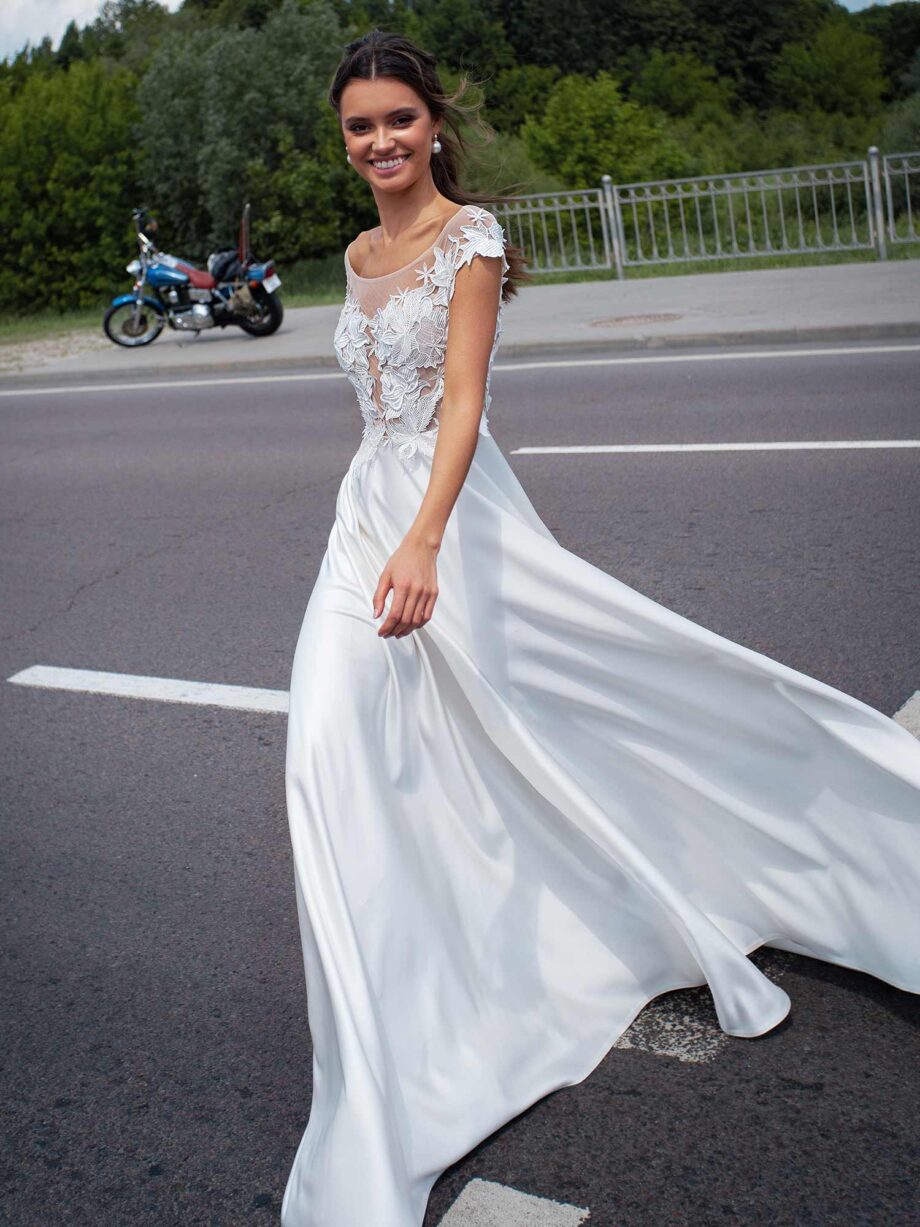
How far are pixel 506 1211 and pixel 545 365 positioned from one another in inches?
394

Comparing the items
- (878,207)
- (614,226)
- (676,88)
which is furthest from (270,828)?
(676,88)

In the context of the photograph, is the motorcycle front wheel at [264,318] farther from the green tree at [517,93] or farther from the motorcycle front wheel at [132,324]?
the green tree at [517,93]

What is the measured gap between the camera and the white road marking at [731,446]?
7559mm

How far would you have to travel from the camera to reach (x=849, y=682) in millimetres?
4488

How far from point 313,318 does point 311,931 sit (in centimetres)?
1571

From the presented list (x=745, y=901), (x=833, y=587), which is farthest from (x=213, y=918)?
(x=833, y=587)

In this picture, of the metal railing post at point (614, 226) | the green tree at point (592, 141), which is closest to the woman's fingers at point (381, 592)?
the metal railing post at point (614, 226)

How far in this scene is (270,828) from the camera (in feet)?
13.2

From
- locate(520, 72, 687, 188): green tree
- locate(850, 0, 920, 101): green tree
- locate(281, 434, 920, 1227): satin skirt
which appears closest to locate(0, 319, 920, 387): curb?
locate(281, 434, 920, 1227): satin skirt

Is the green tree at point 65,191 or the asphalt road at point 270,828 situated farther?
the green tree at point 65,191

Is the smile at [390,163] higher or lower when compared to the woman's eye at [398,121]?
lower

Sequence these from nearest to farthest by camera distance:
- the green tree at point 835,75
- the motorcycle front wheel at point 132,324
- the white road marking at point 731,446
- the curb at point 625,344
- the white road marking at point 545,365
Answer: the white road marking at point 731,446 → the white road marking at point 545,365 → the curb at point 625,344 → the motorcycle front wheel at point 132,324 → the green tree at point 835,75

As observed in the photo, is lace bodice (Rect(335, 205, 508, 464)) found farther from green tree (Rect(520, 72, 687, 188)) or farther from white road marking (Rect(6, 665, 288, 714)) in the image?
green tree (Rect(520, 72, 687, 188))

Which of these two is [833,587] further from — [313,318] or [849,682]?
[313,318]
